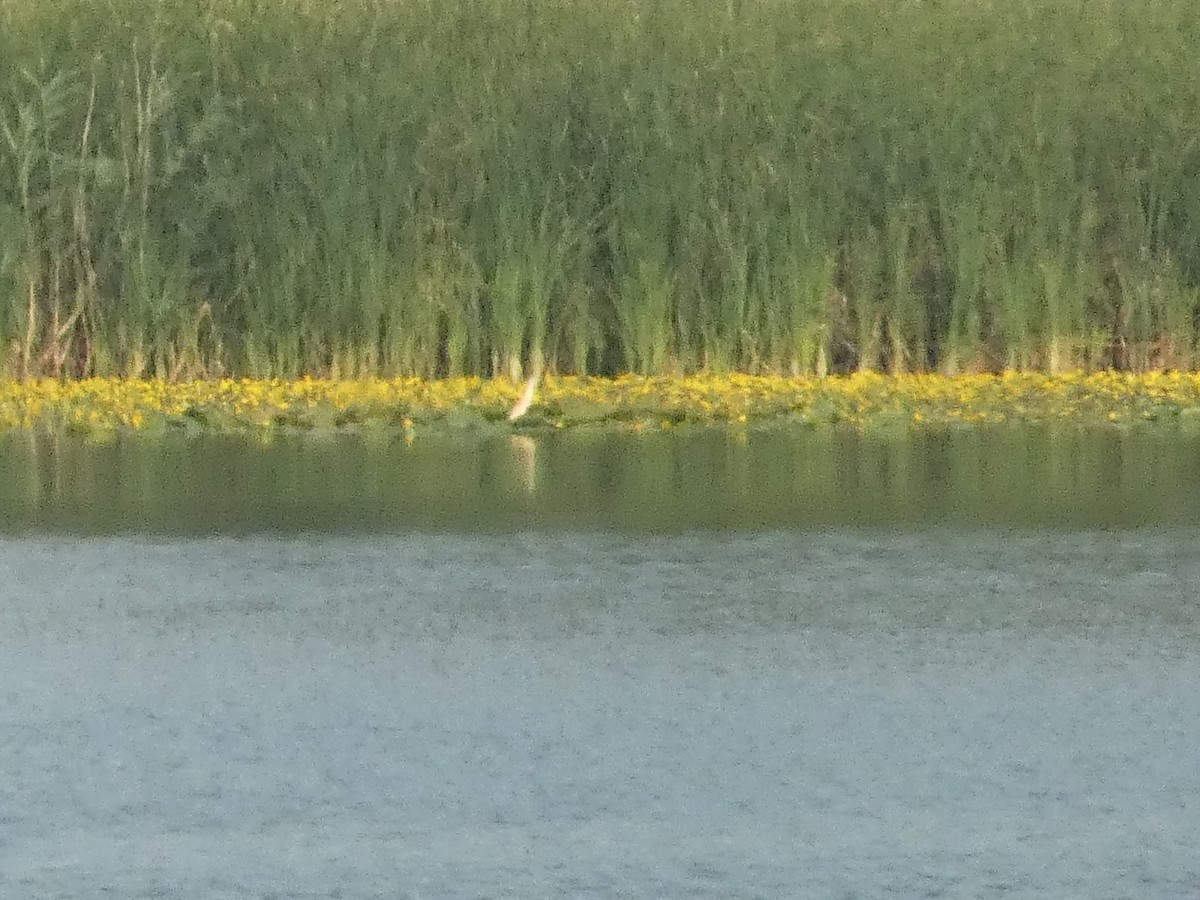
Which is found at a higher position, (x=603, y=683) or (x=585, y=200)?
(x=585, y=200)

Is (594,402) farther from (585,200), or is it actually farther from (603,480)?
(603,480)

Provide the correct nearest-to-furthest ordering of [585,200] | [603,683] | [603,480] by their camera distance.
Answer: [603,683], [603,480], [585,200]

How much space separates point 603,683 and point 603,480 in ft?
15.1

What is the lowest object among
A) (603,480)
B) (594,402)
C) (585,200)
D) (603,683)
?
(603,683)

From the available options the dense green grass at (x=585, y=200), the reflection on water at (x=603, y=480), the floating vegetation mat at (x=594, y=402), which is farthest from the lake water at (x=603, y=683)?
the dense green grass at (x=585, y=200)

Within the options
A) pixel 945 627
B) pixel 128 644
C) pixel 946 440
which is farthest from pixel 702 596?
pixel 946 440

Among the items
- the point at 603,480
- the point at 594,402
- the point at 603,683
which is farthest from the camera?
the point at 594,402

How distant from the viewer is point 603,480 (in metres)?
12.4

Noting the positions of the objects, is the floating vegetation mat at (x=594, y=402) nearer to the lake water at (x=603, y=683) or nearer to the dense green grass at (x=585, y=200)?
the dense green grass at (x=585, y=200)

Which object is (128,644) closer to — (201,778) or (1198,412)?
(201,778)

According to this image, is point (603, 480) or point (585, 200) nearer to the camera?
point (603, 480)

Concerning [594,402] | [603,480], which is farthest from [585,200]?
[603,480]

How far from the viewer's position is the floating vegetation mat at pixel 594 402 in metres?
14.6

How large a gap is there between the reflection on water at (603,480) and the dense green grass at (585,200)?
2.27 meters
